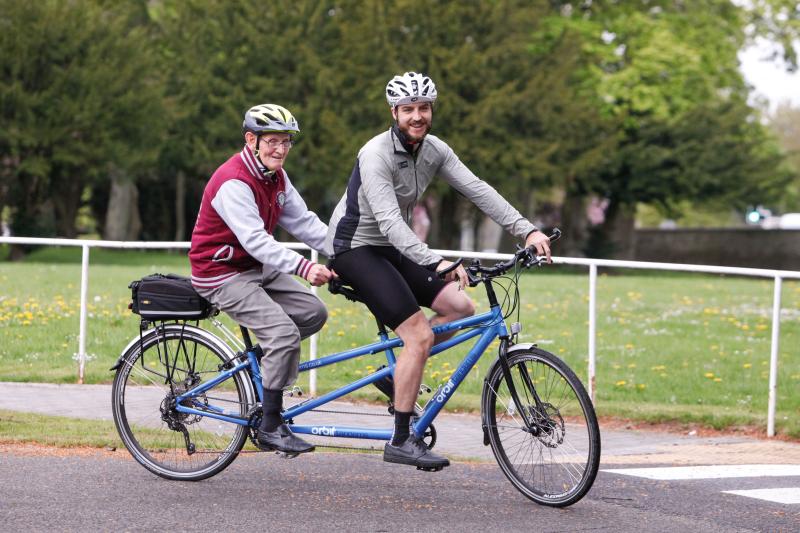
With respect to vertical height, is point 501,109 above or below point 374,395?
above

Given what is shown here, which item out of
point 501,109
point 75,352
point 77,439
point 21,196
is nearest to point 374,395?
point 77,439

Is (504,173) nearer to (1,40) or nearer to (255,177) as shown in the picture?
(1,40)

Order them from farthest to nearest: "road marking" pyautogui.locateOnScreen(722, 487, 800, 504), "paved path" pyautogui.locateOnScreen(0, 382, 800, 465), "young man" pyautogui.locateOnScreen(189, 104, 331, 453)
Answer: "paved path" pyautogui.locateOnScreen(0, 382, 800, 465) < "road marking" pyautogui.locateOnScreen(722, 487, 800, 504) < "young man" pyautogui.locateOnScreen(189, 104, 331, 453)

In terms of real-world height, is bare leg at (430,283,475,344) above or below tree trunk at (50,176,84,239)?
below

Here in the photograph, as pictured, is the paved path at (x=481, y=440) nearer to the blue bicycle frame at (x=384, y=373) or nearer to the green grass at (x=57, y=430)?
the green grass at (x=57, y=430)

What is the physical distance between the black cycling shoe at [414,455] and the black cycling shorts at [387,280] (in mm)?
576

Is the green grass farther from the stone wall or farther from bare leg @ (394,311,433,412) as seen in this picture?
the stone wall

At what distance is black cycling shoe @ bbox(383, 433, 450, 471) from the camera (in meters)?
6.51

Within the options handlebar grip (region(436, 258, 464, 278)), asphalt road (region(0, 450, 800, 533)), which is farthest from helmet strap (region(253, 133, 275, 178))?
asphalt road (region(0, 450, 800, 533))

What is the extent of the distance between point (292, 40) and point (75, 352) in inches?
1228

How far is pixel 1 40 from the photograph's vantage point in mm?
37625

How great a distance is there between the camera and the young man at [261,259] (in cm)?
657

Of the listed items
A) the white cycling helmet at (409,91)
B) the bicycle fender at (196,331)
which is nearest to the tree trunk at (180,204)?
the bicycle fender at (196,331)

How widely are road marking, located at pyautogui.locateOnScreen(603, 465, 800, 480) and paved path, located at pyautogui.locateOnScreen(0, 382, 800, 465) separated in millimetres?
308
